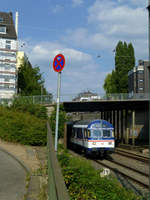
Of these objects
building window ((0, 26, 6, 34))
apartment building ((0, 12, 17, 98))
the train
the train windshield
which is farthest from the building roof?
the train windshield

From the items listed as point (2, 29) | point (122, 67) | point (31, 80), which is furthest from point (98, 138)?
point (122, 67)

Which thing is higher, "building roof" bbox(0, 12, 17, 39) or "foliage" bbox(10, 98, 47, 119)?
"building roof" bbox(0, 12, 17, 39)

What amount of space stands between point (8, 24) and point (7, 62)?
837 centimetres

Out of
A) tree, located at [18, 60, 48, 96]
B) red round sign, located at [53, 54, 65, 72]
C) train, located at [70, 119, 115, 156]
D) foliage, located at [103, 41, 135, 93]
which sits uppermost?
foliage, located at [103, 41, 135, 93]

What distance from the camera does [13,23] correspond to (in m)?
55.5

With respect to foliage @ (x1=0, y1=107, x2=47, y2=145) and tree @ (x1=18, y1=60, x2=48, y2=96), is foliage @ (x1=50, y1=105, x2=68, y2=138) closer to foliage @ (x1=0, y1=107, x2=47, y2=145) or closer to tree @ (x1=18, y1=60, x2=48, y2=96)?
foliage @ (x1=0, y1=107, x2=47, y2=145)

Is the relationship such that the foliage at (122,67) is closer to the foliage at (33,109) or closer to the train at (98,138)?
the foliage at (33,109)

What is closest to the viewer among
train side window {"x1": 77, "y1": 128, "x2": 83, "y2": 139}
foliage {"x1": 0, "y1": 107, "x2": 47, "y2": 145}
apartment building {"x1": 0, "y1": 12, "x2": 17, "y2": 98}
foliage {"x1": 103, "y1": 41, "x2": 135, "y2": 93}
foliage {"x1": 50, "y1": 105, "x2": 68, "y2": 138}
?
foliage {"x1": 0, "y1": 107, "x2": 47, "y2": 145}

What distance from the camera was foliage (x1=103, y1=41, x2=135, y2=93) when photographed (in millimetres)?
72562

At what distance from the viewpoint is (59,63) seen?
851cm

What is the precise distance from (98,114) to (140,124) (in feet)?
80.6

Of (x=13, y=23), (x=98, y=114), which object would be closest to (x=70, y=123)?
(x=13, y=23)

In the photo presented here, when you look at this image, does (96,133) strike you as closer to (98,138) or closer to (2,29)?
→ (98,138)

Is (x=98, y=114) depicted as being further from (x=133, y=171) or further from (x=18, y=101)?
(x=133, y=171)
